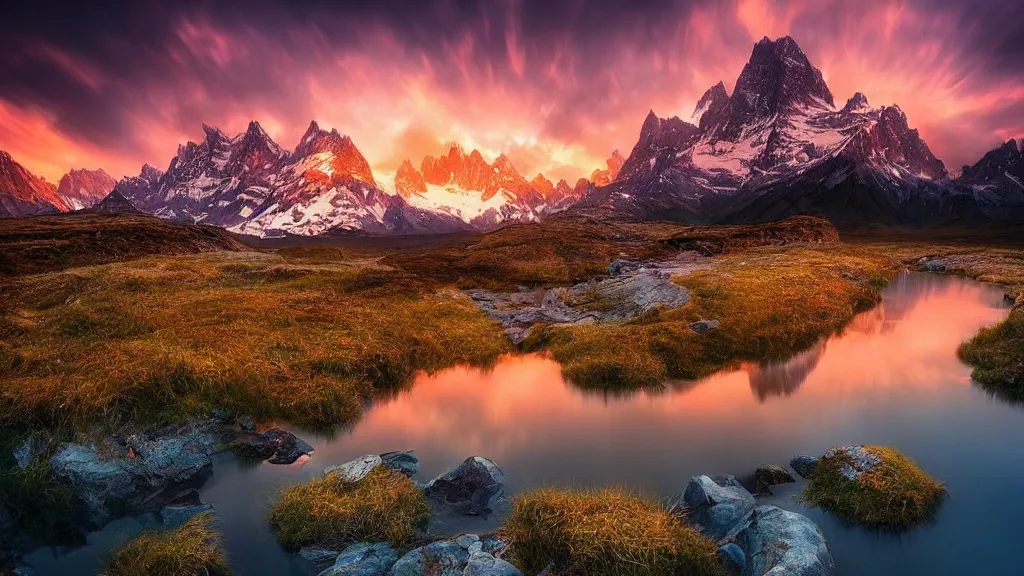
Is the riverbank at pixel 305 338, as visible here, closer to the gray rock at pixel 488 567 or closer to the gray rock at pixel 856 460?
the gray rock at pixel 856 460

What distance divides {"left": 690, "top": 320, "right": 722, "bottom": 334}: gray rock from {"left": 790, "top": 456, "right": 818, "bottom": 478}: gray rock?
46.2 ft

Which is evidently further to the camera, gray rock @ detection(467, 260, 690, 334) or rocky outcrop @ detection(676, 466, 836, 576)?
gray rock @ detection(467, 260, 690, 334)

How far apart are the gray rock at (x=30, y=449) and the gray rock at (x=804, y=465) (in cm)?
2228

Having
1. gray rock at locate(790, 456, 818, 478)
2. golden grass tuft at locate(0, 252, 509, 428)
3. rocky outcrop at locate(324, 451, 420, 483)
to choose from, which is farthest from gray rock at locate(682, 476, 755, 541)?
golden grass tuft at locate(0, 252, 509, 428)

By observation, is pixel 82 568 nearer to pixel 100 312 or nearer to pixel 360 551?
pixel 360 551

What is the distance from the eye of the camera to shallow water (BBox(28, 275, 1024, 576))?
11.6 meters

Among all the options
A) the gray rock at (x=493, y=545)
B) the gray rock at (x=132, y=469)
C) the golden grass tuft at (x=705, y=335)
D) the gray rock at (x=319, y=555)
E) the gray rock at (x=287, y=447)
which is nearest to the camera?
the gray rock at (x=493, y=545)

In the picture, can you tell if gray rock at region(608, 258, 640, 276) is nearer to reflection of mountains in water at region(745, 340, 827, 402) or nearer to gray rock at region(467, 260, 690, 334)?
gray rock at region(467, 260, 690, 334)

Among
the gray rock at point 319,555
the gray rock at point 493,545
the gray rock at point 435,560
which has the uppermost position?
the gray rock at point 435,560

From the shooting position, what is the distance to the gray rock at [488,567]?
30.2 feet

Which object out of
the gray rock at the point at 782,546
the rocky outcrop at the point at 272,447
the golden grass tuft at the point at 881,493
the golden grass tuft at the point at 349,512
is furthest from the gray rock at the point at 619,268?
the golden grass tuft at the point at 349,512

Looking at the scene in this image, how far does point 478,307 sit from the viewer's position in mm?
42000

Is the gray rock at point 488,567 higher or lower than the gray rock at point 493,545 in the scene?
higher

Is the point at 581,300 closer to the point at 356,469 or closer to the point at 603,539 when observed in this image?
the point at 356,469
